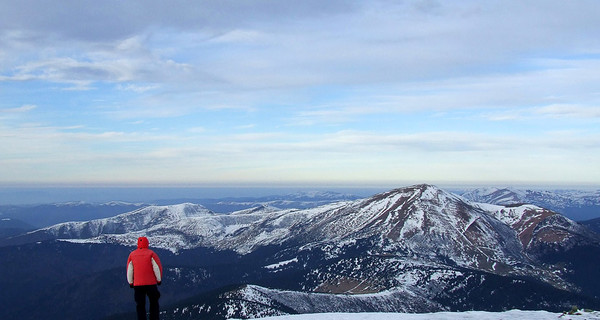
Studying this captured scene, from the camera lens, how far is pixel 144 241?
94.3 feet

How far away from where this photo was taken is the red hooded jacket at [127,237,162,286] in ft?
96.1

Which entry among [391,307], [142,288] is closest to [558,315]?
[142,288]

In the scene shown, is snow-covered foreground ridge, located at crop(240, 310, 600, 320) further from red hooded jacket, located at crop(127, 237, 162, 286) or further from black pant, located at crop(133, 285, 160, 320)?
red hooded jacket, located at crop(127, 237, 162, 286)

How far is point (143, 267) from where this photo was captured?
29.5 metres

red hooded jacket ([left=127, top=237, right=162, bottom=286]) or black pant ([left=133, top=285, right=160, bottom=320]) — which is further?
black pant ([left=133, top=285, right=160, bottom=320])

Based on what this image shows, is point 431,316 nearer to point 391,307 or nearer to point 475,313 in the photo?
point 475,313

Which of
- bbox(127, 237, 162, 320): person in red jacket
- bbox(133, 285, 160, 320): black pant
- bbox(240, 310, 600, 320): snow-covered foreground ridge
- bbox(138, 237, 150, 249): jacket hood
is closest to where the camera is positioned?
bbox(138, 237, 150, 249): jacket hood

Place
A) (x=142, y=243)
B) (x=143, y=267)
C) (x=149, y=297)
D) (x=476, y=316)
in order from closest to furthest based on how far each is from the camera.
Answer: (x=142, y=243)
(x=143, y=267)
(x=149, y=297)
(x=476, y=316)

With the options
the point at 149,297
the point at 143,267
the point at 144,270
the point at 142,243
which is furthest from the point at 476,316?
the point at 142,243

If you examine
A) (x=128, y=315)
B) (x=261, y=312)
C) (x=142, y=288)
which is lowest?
(x=128, y=315)

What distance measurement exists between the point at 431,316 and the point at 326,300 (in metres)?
136

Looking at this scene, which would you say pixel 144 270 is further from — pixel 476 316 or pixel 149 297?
pixel 476 316

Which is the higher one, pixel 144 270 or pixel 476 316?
pixel 144 270

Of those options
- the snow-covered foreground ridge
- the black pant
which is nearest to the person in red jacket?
the black pant
